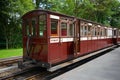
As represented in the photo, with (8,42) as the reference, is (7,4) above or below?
above

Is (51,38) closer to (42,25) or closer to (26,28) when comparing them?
(42,25)

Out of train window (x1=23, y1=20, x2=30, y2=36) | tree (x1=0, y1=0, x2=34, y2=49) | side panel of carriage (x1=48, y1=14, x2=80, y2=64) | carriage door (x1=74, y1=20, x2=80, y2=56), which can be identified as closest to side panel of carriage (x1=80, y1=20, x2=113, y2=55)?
carriage door (x1=74, y1=20, x2=80, y2=56)

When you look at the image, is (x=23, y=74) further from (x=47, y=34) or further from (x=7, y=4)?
(x=7, y=4)

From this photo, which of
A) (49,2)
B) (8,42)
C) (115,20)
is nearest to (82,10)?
(49,2)

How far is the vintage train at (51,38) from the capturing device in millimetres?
10188

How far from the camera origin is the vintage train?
401 inches

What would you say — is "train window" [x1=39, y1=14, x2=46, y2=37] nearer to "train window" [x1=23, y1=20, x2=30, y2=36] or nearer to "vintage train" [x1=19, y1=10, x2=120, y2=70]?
"vintage train" [x1=19, y1=10, x2=120, y2=70]

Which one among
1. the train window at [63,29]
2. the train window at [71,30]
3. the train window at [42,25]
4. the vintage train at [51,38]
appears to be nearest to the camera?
the vintage train at [51,38]

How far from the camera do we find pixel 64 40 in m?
11.6

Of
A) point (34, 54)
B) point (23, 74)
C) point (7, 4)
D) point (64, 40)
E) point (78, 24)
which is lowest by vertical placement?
point (23, 74)

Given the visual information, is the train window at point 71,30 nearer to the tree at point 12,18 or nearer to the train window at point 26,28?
the train window at point 26,28

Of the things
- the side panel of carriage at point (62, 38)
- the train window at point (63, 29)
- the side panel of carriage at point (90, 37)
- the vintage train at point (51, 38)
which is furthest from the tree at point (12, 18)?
the train window at point (63, 29)

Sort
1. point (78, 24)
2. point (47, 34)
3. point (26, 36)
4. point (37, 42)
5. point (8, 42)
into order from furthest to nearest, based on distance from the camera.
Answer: point (8, 42) → point (78, 24) → point (26, 36) → point (37, 42) → point (47, 34)

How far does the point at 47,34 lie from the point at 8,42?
20.7 metres
